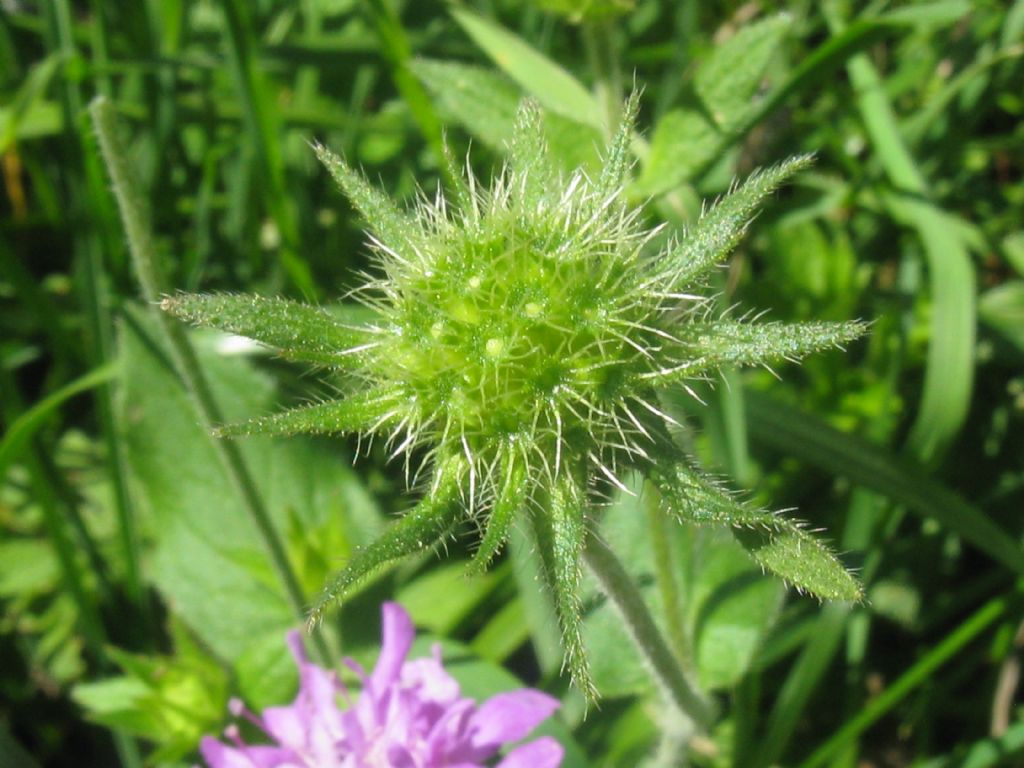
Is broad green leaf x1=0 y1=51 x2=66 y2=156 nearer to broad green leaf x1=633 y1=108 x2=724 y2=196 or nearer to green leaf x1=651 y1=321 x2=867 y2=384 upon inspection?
broad green leaf x1=633 y1=108 x2=724 y2=196

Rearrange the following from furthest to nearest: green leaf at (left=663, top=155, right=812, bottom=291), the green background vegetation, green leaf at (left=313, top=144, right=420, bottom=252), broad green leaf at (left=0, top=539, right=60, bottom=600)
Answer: broad green leaf at (left=0, top=539, right=60, bottom=600) < the green background vegetation < green leaf at (left=313, top=144, right=420, bottom=252) < green leaf at (left=663, top=155, right=812, bottom=291)

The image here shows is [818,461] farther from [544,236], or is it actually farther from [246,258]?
[246,258]

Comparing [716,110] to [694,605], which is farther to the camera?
[694,605]

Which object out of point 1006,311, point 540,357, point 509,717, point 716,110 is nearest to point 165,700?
point 509,717

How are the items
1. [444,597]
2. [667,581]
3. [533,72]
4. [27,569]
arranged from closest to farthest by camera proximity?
[667,581] → [533,72] → [444,597] → [27,569]

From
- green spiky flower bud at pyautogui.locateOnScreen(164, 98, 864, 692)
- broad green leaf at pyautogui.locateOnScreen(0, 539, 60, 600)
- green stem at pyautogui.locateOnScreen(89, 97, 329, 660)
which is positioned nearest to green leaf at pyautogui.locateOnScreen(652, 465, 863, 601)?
green spiky flower bud at pyautogui.locateOnScreen(164, 98, 864, 692)

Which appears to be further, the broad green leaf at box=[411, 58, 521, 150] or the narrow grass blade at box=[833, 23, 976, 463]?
the broad green leaf at box=[411, 58, 521, 150]

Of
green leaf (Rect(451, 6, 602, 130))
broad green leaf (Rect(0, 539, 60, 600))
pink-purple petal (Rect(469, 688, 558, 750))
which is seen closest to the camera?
pink-purple petal (Rect(469, 688, 558, 750))

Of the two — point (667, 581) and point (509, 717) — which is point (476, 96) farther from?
point (509, 717)
